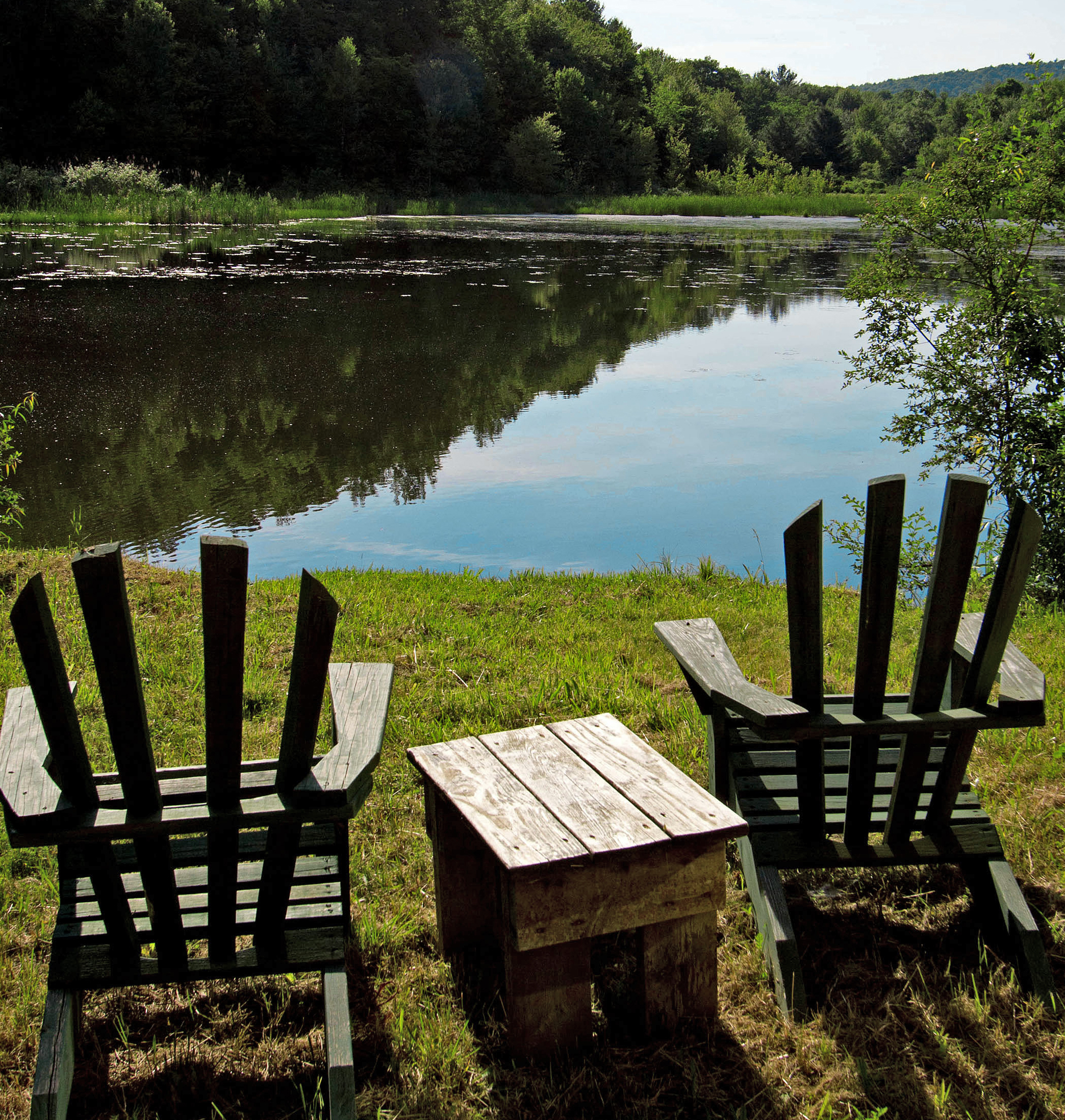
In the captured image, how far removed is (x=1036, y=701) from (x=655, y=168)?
8101 cm

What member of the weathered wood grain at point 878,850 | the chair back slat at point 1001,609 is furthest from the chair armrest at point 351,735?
the chair back slat at point 1001,609

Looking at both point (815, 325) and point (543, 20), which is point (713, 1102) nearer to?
point (815, 325)

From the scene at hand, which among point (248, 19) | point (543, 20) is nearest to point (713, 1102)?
point (248, 19)

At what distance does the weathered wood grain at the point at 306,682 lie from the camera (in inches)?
72.1

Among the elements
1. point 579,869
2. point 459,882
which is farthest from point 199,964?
point 579,869

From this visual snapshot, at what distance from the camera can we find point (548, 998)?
2.14m

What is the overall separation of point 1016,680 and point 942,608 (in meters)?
0.31

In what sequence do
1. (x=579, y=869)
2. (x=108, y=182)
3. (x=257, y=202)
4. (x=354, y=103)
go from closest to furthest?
(x=579, y=869) < (x=108, y=182) < (x=257, y=202) < (x=354, y=103)

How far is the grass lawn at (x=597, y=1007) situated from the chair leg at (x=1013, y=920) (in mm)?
51

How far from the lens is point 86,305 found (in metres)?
15.5

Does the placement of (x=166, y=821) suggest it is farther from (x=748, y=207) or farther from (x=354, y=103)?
(x=354, y=103)

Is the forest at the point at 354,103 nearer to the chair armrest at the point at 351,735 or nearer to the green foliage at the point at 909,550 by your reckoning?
the green foliage at the point at 909,550

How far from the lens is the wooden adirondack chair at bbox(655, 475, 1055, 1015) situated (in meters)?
2.20

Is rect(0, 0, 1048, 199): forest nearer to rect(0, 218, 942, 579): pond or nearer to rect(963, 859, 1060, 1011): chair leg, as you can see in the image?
rect(0, 218, 942, 579): pond
